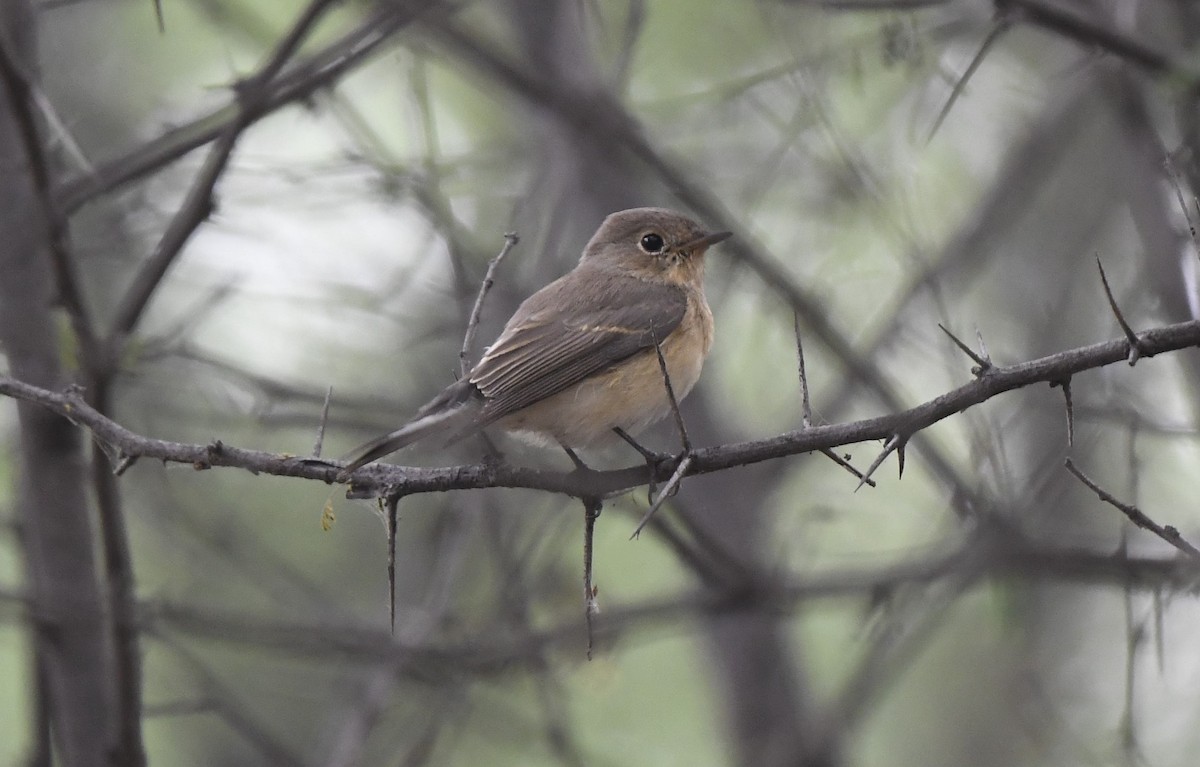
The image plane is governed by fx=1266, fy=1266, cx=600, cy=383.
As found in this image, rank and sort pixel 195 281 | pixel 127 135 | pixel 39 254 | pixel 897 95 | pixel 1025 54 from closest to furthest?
pixel 39 254, pixel 195 281, pixel 897 95, pixel 127 135, pixel 1025 54

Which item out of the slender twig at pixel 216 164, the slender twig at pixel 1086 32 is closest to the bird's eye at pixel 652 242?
the slender twig at pixel 1086 32

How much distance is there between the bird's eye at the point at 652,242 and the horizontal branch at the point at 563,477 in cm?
270

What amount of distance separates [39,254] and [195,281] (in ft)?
5.60

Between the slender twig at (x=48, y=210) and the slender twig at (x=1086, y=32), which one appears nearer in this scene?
the slender twig at (x=48, y=210)

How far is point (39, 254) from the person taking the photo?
557cm

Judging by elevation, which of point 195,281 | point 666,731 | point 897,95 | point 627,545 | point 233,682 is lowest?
point 666,731

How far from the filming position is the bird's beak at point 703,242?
607cm

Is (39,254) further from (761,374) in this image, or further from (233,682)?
(761,374)

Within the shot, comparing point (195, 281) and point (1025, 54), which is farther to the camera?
point (1025, 54)

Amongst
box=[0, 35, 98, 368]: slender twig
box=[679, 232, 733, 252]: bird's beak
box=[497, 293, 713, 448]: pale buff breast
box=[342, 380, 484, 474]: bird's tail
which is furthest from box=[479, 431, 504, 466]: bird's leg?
box=[679, 232, 733, 252]: bird's beak

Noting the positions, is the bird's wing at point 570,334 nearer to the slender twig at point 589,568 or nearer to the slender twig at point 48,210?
the slender twig at point 589,568

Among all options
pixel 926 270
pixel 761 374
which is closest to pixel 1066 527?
pixel 761 374

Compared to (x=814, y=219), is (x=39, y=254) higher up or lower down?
lower down

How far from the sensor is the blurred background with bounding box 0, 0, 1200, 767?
5457 mm
